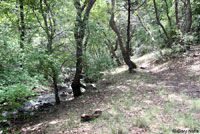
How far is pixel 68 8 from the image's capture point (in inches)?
279

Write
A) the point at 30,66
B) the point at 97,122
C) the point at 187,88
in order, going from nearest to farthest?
the point at 97,122, the point at 30,66, the point at 187,88

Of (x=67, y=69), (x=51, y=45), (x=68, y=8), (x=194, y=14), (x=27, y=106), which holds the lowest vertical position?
(x=27, y=106)

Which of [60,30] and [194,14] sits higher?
[194,14]

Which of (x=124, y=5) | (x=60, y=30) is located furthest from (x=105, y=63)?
(x=124, y=5)

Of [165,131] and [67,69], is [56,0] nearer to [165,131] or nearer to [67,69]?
[67,69]

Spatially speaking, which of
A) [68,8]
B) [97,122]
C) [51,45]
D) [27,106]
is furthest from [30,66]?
[27,106]

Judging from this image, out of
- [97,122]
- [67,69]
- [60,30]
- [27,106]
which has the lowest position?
[27,106]

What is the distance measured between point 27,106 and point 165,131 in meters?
7.53

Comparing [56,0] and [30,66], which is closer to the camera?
[30,66]

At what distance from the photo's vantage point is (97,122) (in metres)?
4.22

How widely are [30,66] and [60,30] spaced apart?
267 cm

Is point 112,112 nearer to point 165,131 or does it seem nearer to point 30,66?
point 165,131

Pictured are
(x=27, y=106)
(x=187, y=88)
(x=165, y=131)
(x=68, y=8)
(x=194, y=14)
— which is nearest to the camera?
Result: (x=165, y=131)

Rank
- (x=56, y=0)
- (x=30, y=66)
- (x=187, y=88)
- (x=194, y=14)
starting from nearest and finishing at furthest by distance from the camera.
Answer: (x=30, y=66), (x=187, y=88), (x=56, y=0), (x=194, y=14)
